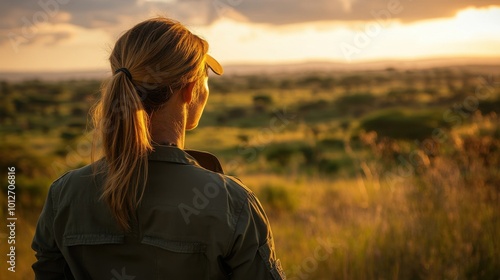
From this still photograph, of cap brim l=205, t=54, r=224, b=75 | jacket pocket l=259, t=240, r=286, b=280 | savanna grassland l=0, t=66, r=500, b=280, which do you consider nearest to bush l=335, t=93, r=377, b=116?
savanna grassland l=0, t=66, r=500, b=280

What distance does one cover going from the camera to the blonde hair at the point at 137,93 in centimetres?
175

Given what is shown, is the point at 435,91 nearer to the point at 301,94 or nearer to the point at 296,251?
the point at 301,94

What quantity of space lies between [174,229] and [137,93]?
45 centimetres

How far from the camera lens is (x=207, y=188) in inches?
67.9

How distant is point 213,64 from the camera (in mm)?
1984

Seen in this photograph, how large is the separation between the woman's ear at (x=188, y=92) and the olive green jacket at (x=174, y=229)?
0.62 ft

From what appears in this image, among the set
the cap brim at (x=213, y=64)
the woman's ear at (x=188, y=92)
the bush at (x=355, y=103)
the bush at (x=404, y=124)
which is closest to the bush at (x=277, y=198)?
the cap brim at (x=213, y=64)

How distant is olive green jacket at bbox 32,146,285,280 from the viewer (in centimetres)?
171

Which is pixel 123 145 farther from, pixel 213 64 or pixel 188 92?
pixel 213 64

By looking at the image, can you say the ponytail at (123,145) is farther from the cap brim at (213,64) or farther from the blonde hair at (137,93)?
the cap brim at (213,64)

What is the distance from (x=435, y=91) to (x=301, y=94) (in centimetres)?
1426

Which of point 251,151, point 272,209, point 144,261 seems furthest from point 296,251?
point 251,151

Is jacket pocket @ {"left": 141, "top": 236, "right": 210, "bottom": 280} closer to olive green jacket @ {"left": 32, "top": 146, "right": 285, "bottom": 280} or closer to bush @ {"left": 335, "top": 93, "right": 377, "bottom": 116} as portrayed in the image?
olive green jacket @ {"left": 32, "top": 146, "right": 285, "bottom": 280}

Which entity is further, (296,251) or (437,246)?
(296,251)
